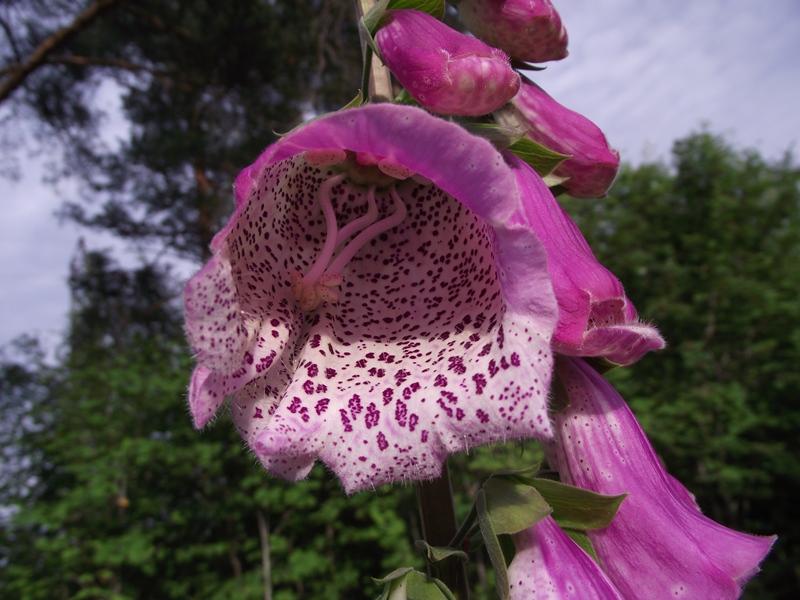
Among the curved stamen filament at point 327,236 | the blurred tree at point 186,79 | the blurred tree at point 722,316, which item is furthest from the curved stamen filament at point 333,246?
the blurred tree at point 722,316

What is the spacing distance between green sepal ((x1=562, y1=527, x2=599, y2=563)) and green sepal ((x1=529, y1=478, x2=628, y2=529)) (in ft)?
0.04

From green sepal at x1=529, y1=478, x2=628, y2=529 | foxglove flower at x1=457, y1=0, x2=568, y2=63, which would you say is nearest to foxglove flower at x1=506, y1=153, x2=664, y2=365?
green sepal at x1=529, y1=478, x2=628, y2=529

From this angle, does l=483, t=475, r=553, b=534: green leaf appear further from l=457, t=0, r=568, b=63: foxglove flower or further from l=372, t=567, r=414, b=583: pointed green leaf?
l=457, t=0, r=568, b=63: foxglove flower

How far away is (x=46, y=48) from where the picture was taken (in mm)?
5219

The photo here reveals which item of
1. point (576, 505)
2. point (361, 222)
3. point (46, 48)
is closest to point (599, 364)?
point (576, 505)

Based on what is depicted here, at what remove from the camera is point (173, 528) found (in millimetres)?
4996

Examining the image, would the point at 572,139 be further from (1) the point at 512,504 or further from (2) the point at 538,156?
(1) the point at 512,504

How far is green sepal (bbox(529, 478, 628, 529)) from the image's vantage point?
25.1 inches

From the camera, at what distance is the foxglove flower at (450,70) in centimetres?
59

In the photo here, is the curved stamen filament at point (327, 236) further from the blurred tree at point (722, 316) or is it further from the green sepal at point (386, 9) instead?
the blurred tree at point (722, 316)

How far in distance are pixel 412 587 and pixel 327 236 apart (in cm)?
48

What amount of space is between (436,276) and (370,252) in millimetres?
130

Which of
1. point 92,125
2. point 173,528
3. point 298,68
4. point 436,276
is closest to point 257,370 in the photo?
point 436,276

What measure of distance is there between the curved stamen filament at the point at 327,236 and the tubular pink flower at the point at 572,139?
30 cm
